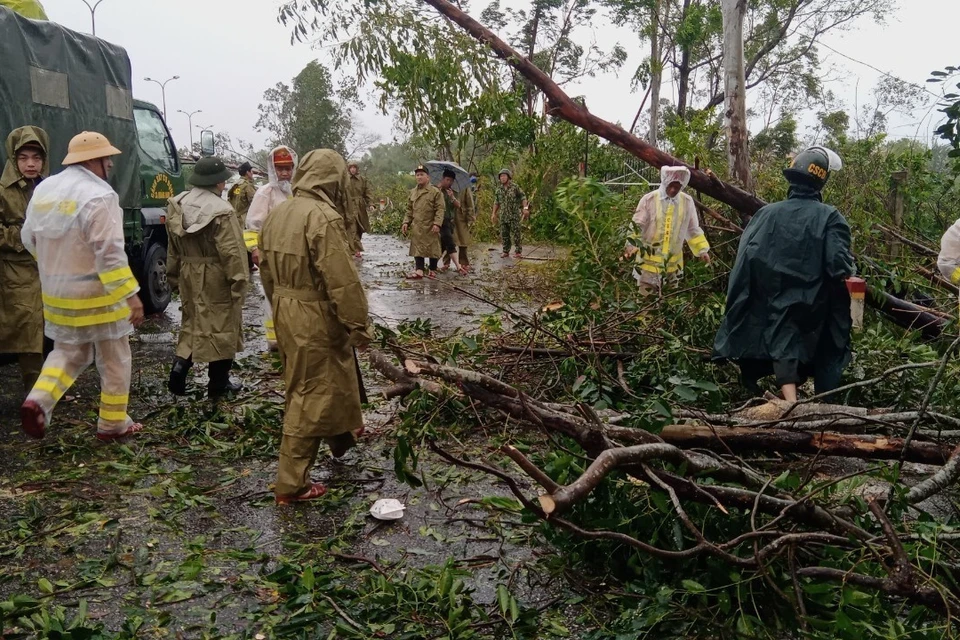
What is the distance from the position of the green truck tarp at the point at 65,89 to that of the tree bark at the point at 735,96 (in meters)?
7.00

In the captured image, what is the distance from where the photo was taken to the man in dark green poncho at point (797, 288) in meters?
4.64

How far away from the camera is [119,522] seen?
400 centimetres

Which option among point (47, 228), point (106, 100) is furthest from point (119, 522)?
point (106, 100)

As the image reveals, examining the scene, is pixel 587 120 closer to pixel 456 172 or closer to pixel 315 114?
pixel 456 172

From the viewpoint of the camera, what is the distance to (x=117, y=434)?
17.0 feet

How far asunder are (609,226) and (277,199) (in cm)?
325

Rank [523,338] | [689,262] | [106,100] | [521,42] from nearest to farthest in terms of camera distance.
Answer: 1. [523,338]
2. [689,262]
3. [106,100]
4. [521,42]

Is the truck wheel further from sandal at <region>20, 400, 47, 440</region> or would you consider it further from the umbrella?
the umbrella

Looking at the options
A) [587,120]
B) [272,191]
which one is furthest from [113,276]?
[587,120]

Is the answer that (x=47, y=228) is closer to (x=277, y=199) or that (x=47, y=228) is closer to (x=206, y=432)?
(x=206, y=432)

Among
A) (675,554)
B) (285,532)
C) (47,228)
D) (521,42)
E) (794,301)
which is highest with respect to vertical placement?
(521,42)

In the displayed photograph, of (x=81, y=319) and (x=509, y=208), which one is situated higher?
(x=509, y=208)

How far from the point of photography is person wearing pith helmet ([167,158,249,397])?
5.83 m

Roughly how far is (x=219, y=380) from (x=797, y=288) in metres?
4.28
